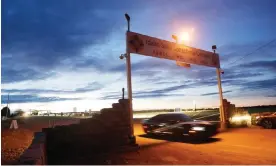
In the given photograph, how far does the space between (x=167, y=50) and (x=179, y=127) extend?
359 centimetres

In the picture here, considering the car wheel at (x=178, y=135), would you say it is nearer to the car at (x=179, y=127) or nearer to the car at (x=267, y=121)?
the car at (x=179, y=127)

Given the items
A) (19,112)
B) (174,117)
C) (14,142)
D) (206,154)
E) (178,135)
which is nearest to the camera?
(206,154)

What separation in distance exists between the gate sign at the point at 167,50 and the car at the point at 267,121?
173 inches

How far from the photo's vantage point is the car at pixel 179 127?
934 cm

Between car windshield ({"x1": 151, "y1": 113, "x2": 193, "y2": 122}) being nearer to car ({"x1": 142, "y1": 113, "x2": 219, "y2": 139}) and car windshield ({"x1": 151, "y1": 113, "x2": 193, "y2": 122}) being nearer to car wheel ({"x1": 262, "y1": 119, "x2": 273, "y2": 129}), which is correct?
car ({"x1": 142, "y1": 113, "x2": 219, "y2": 139})

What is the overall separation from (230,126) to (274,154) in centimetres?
777

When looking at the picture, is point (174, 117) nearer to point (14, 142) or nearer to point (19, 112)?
point (14, 142)

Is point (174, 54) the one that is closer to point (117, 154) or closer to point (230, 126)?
point (117, 154)

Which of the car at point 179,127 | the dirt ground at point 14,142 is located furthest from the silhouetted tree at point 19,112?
the car at point 179,127

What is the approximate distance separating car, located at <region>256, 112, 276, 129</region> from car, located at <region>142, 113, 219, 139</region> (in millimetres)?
5434

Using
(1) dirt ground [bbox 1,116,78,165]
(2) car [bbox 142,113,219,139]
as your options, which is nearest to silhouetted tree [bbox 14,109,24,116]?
(1) dirt ground [bbox 1,116,78,165]

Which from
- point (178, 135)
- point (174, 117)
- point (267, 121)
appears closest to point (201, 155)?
point (178, 135)

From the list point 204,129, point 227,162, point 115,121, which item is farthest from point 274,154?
point 115,121

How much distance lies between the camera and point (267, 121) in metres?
13.7
